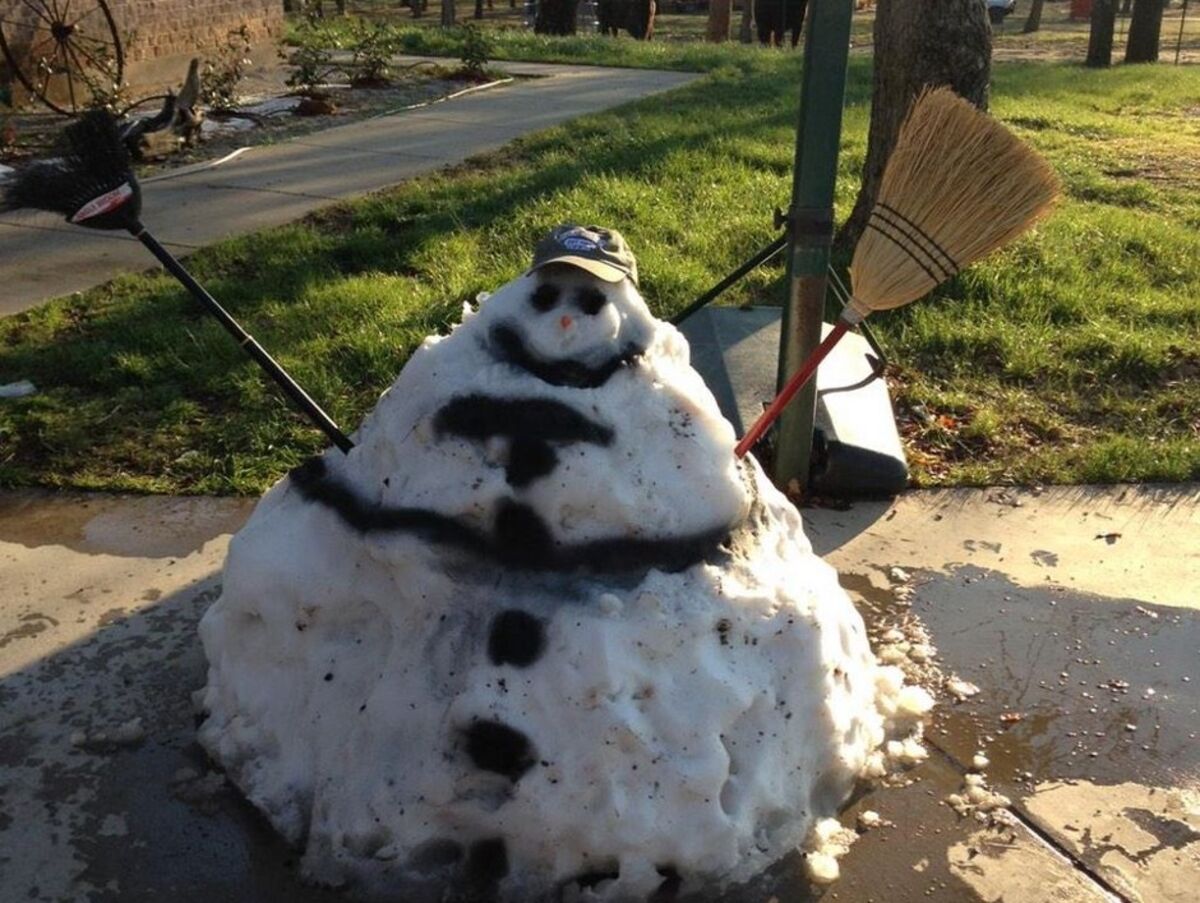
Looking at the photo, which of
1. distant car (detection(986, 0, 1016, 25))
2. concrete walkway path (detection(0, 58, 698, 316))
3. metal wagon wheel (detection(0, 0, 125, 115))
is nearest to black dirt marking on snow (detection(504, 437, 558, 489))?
concrete walkway path (detection(0, 58, 698, 316))

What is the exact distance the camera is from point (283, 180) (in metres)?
8.35

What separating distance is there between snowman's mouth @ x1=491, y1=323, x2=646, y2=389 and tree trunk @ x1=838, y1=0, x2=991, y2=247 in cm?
443

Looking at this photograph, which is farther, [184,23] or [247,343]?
[184,23]

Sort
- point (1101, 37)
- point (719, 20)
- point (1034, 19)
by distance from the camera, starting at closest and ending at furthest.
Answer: point (1101, 37) → point (719, 20) → point (1034, 19)

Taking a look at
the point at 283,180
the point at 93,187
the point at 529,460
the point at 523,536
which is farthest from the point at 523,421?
the point at 283,180

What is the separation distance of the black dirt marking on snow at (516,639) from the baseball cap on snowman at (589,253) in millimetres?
671

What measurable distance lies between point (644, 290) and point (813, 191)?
7.17ft

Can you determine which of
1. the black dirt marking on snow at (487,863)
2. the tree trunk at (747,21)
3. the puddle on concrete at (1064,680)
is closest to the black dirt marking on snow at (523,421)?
the black dirt marking on snow at (487,863)

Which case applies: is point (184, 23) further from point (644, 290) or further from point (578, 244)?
point (578, 244)

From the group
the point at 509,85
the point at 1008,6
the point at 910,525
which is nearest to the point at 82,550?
the point at 910,525

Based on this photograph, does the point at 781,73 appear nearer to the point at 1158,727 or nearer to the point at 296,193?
the point at 296,193

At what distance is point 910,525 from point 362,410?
2.01 m

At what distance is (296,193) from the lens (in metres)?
7.98

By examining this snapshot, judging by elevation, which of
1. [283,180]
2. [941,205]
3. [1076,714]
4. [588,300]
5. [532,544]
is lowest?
[1076,714]
